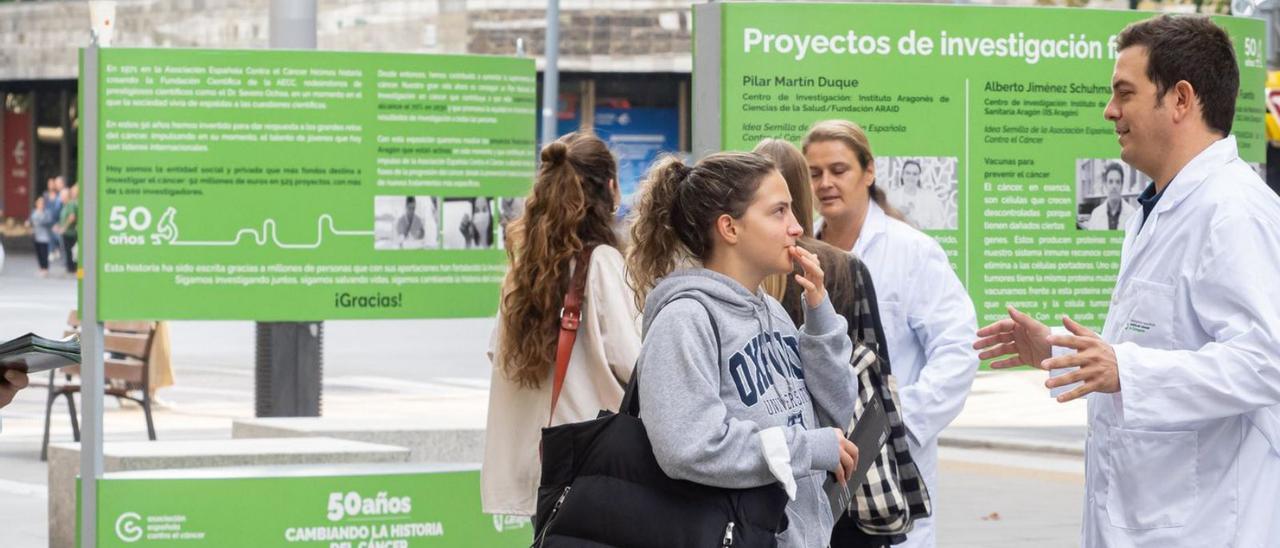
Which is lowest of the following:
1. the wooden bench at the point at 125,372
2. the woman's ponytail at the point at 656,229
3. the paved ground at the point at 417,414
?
the paved ground at the point at 417,414

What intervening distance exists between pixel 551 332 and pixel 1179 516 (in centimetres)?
206

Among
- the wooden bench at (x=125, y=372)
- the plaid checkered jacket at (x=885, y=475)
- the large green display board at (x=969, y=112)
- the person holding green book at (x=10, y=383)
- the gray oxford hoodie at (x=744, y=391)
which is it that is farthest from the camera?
the wooden bench at (x=125, y=372)

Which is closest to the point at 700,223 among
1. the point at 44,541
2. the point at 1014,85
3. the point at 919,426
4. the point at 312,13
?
the point at 919,426

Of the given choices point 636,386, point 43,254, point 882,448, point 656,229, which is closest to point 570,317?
point 882,448

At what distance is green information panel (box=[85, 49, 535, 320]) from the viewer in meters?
6.74

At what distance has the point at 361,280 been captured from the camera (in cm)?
698

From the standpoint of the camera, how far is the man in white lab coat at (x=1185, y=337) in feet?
11.5

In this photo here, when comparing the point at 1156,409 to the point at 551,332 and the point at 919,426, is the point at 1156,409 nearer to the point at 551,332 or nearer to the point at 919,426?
the point at 919,426

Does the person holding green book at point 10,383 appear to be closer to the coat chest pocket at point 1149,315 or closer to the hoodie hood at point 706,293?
the hoodie hood at point 706,293

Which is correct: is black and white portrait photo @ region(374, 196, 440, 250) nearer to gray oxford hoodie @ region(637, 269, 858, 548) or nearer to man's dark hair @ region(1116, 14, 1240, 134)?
gray oxford hoodie @ region(637, 269, 858, 548)

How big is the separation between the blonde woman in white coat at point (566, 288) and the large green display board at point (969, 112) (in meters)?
1.13

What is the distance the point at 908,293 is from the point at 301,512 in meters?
2.76

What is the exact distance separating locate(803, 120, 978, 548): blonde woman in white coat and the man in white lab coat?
1143 mm

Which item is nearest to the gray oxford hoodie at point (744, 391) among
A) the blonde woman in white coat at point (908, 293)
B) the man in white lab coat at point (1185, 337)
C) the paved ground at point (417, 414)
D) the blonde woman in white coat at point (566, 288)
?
the man in white lab coat at point (1185, 337)
